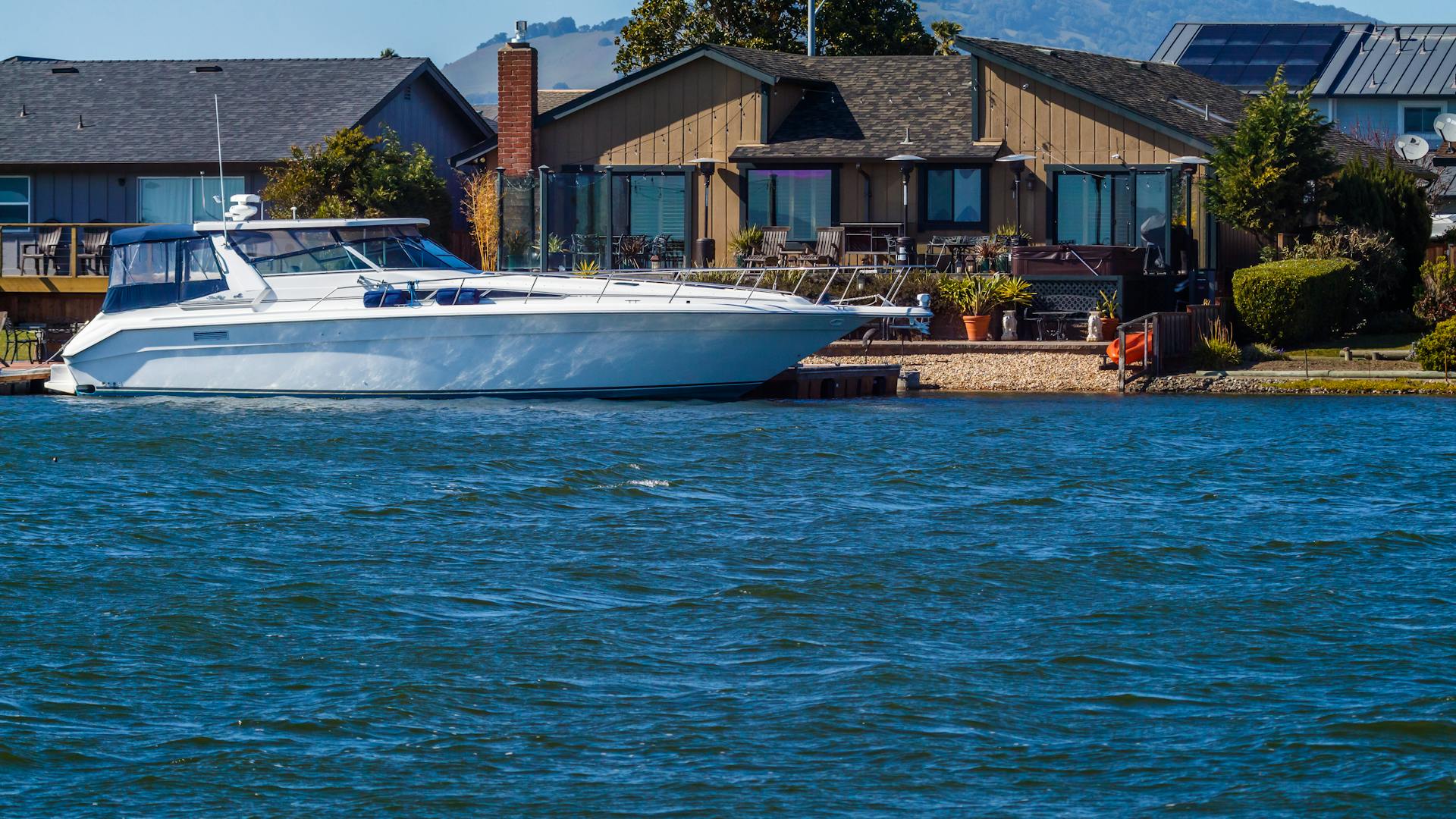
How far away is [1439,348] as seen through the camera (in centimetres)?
2561

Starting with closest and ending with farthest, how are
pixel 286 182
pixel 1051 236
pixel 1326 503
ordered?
pixel 1326 503
pixel 1051 236
pixel 286 182

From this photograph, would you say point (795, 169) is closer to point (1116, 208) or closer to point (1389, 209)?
point (1116, 208)

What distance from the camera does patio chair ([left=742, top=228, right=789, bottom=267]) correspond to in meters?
33.0

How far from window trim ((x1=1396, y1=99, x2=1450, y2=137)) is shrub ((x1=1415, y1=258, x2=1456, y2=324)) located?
35707 mm

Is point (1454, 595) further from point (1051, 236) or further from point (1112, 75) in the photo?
point (1112, 75)

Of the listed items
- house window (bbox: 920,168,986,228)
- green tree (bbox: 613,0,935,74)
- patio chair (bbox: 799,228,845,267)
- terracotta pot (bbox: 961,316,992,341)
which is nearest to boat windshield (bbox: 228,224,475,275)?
terracotta pot (bbox: 961,316,992,341)

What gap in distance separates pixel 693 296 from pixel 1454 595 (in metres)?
12.8

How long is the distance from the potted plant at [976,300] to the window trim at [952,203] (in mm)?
4466

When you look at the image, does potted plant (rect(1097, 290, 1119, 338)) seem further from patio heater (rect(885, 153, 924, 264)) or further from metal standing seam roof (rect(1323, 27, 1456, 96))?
metal standing seam roof (rect(1323, 27, 1456, 96))

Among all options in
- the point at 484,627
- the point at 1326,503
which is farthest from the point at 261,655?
the point at 1326,503

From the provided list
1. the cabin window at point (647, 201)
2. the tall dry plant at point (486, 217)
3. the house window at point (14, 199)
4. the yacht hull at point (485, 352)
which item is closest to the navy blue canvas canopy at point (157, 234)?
the yacht hull at point (485, 352)

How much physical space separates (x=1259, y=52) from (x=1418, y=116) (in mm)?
6734

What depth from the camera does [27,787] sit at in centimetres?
921

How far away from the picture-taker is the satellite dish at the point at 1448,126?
42.8m
